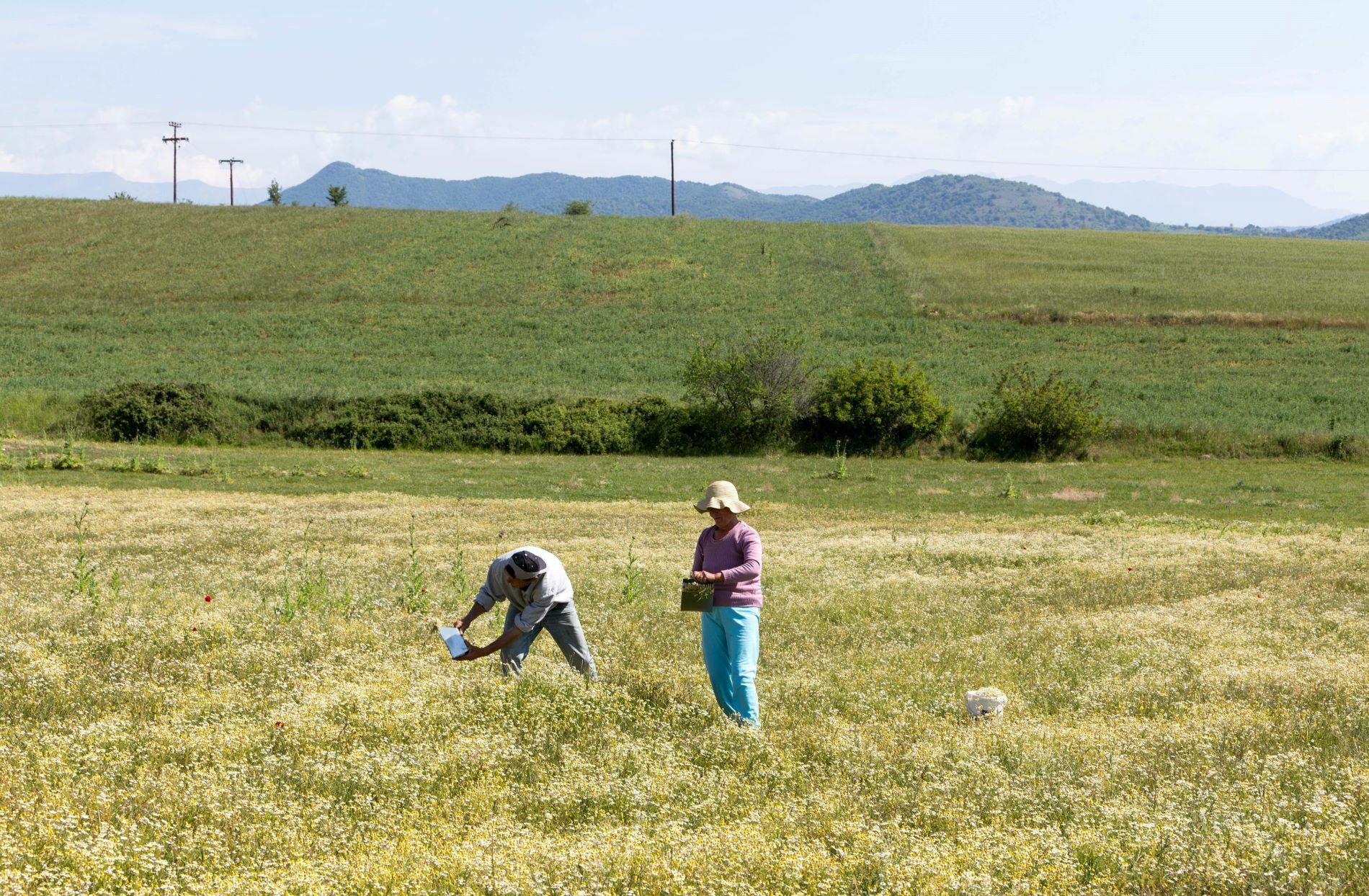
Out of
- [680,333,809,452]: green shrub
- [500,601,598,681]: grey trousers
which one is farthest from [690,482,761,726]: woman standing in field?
[680,333,809,452]: green shrub

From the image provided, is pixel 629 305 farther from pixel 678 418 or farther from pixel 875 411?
pixel 875 411

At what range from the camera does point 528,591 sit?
9.63 m

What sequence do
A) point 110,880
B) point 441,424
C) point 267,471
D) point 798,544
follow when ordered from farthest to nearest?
point 441,424
point 267,471
point 798,544
point 110,880

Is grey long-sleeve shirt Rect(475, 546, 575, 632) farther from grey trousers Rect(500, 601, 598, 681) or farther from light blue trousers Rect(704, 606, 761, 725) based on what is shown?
light blue trousers Rect(704, 606, 761, 725)

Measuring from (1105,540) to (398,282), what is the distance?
59.0 meters

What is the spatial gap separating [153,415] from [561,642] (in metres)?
35.8

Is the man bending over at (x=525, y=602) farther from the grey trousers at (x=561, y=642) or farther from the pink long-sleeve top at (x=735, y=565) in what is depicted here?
the pink long-sleeve top at (x=735, y=565)

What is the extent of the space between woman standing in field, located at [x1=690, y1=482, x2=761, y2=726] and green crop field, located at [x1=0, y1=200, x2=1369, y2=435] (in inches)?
1508

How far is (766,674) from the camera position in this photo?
1162 cm

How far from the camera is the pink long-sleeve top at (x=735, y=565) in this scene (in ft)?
30.7

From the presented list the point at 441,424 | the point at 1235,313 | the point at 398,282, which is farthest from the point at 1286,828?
the point at 398,282

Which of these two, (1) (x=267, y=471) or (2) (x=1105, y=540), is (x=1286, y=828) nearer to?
(2) (x=1105, y=540)

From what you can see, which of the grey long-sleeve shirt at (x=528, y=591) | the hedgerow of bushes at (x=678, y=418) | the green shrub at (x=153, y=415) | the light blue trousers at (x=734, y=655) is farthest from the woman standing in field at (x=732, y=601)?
the green shrub at (x=153, y=415)

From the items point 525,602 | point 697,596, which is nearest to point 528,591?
point 525,602
